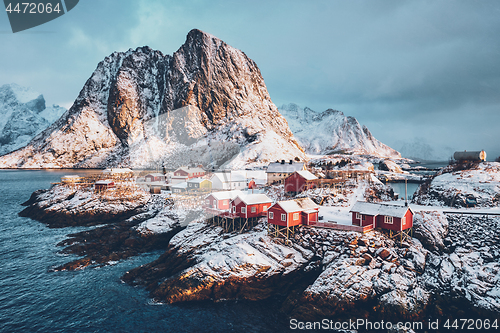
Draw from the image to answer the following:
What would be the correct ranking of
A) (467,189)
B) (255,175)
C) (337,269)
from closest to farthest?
(337,269) < (467,189) < (255,175)

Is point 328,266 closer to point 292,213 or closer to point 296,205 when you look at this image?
point 292,213

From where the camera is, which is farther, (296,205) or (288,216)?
(296,205)

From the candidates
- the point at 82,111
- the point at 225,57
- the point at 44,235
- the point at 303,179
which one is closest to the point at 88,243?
the point at 44,235

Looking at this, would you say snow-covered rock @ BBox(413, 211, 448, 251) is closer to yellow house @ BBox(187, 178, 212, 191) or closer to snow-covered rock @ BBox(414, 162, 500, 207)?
snow-covered rock @ BBox(414, 162, 500, 207)

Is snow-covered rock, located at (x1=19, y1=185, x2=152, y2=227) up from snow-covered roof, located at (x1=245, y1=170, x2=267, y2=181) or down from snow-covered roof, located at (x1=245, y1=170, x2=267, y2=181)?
down

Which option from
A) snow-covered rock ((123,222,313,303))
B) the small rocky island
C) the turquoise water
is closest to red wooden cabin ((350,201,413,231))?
the small rocky island

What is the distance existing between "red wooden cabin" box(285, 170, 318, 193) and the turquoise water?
2955 centimetres

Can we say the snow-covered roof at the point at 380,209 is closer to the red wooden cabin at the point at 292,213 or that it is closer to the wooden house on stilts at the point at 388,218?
the wooden house on stilts at the point at 388,218

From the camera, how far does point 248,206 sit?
39312 millimetres

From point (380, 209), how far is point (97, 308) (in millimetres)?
33683

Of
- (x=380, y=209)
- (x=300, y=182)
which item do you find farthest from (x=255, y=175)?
(x=380, y=209)

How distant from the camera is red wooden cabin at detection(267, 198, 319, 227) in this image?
1330 inches

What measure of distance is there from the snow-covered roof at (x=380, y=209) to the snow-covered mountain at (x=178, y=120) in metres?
119

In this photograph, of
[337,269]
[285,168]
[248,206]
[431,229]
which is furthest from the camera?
[285,168]
